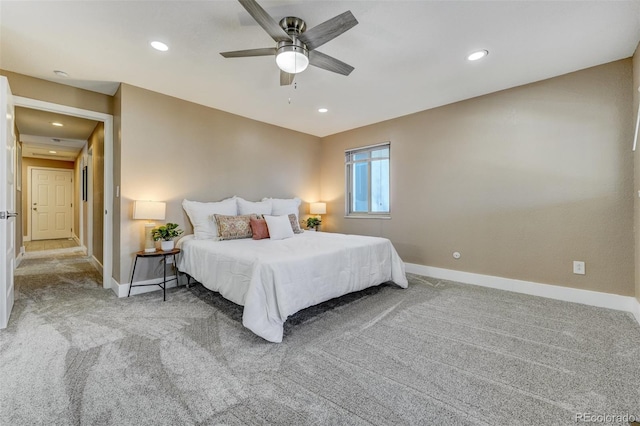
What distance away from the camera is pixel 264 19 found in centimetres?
175

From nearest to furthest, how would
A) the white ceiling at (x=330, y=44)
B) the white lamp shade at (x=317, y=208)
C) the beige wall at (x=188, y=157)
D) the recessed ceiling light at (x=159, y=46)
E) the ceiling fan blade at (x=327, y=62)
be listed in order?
the white ceiling at (x=330, y=44) → the ceiling fan blade at (x=327, y=62) → the recessed ceiling light at (x=159, y=46) → the beige wall at (x=188, y=157) → the white lamp shade at (x=317, y=208)

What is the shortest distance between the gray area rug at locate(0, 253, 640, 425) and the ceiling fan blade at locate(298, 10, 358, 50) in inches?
86.2

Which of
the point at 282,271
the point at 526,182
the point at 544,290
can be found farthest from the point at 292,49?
the point at 544,290

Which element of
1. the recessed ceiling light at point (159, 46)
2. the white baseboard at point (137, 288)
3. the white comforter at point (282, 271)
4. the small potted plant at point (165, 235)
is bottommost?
the white baseboard at point (137, 288)

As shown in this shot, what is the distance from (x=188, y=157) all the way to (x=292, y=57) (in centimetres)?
231

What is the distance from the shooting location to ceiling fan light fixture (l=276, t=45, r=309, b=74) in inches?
79.5

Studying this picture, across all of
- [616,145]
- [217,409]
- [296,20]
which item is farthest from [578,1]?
[217,409]

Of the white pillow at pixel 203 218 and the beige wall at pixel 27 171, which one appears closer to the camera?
the white pillow at pixel 203 218

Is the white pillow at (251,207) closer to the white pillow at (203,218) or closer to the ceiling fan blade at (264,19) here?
the white pillow at (203,218)

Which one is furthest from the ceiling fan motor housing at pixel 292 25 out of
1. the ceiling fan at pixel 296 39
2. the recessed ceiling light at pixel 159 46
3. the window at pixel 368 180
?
the window at pixel 368 180

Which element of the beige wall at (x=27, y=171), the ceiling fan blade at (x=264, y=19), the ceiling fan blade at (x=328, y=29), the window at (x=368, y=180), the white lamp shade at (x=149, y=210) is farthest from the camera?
the beige wall at (x=27, y=171)

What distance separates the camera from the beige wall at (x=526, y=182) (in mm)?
2756

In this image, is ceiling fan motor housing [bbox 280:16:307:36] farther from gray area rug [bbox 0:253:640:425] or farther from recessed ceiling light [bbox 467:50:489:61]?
gray area rug [bbox 0:253:640:425]

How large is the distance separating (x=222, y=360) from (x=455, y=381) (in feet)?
4.78
